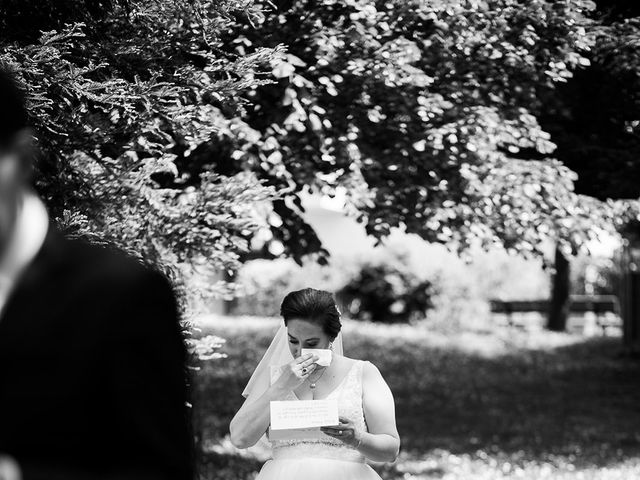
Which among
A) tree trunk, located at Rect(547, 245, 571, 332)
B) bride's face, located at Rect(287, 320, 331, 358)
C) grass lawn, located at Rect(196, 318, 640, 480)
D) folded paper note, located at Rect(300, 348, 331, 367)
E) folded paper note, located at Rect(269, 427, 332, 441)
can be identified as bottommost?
grass lawn, located at Rect(196, 318, 640, 480)

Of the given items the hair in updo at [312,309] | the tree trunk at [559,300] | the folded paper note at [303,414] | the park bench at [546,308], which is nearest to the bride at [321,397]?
the hair in updo at [312,309]

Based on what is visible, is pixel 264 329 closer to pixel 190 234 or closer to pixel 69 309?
pixel 190 234

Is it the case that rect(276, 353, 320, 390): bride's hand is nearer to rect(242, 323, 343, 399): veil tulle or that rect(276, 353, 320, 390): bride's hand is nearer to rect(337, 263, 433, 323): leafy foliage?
rect(242, 323, 343, 399): veil tulle

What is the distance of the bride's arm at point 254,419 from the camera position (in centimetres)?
448

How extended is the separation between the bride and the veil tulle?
1.0 inches

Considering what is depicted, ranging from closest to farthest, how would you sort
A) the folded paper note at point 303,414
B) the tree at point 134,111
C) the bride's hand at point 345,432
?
the folded paper note at point 303,414, the bride's hand at point 345,432, the tree at point 134,111

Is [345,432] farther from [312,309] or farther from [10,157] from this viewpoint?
[10,157]

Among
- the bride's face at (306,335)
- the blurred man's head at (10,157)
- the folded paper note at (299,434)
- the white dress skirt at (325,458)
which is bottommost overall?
the white dress skirt at (325,458)

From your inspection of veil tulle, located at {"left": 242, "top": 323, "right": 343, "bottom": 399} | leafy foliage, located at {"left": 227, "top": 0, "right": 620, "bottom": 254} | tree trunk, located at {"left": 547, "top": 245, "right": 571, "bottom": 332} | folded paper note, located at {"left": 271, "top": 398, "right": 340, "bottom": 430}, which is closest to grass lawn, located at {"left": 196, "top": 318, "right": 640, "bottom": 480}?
tree trunk, located at {"left": 547, "top": 245, "right": 571, "bottom": 332}

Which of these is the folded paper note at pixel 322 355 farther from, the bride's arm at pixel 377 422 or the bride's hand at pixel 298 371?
the bride's arm at pixel 377 422

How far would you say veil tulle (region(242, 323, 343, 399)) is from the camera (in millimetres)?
4938

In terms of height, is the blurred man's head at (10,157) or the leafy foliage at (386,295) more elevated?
the blurred man's head at (10,157)

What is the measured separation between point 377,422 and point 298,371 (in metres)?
0.50

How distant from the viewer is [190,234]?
639 cm
